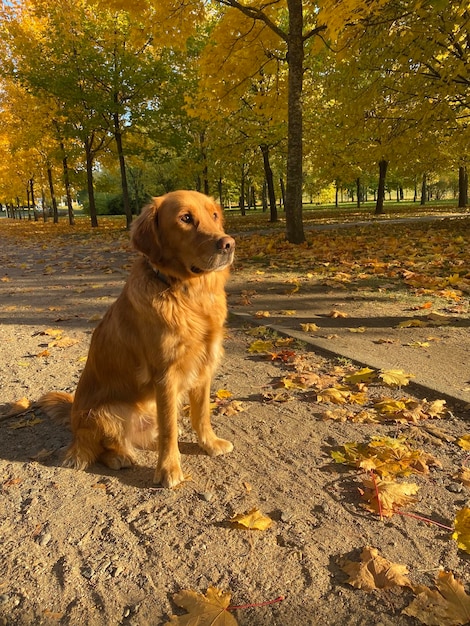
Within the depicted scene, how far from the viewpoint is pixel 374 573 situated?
1825 mm

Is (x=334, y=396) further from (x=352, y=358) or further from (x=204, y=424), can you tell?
(x=204, y=424)

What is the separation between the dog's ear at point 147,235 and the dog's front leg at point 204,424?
0.89m

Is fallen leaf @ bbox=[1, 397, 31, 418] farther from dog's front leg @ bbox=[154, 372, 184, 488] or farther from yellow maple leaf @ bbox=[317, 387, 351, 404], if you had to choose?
yellow maple leaf @ bbox=[317, 387, 351, 404]

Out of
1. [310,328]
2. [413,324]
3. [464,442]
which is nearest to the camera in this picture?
[464,442]

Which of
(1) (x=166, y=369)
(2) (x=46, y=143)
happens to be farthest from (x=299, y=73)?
(2) (x=46, y=143)

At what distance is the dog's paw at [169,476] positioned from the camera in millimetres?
2514

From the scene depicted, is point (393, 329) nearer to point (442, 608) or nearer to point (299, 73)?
point (442, 608)

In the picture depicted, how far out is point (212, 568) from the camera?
1.91 m

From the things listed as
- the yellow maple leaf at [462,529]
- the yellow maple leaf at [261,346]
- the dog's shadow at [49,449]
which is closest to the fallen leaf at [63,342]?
the dog's shadow at [49,449]

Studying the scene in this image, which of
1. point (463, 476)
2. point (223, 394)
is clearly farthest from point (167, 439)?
point (463, 476)

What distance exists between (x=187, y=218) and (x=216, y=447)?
147 cm

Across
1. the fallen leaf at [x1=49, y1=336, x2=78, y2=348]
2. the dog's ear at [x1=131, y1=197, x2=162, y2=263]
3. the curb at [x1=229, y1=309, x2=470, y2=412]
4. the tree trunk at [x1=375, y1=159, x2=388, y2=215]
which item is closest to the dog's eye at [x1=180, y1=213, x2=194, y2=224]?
the dog's ear at [x1=131, y1=197, x2=162, y2=263]

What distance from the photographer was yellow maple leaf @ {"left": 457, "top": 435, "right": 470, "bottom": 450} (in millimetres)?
2675

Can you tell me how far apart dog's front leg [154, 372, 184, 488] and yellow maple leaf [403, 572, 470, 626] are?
4.46 feet
